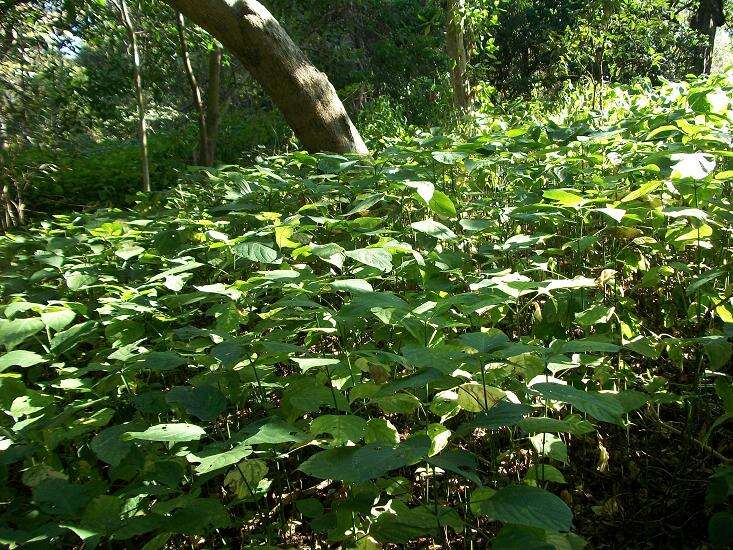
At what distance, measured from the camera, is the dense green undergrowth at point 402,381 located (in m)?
1.17

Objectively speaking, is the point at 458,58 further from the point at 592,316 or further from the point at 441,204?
the point at 592,316

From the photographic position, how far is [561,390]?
3.50 feet

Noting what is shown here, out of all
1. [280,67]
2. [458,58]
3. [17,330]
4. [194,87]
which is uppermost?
[458,58]

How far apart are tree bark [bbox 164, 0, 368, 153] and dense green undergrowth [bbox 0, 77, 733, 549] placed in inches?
53.5

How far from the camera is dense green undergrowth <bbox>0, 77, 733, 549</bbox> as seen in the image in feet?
3.83

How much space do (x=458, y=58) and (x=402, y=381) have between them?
6.34 metres

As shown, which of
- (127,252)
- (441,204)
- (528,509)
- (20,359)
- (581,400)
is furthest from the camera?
(127,252)

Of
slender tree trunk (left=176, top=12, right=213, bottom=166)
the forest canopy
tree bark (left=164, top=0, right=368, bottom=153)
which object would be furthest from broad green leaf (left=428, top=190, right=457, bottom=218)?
slender tree trunk (left=176, top=12, right=213, bottom=166)

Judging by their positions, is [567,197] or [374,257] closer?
[374,257]

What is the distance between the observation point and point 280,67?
381 centimetres

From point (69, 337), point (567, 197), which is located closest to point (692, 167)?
point (567, 197)

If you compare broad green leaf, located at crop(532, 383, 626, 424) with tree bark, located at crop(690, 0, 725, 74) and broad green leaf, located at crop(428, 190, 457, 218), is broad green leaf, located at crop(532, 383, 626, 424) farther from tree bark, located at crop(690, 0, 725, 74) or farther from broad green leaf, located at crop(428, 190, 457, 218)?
tree bark, located at crop(690, 0, 725, 74)

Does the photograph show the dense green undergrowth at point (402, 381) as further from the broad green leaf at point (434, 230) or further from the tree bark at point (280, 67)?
the tree bark at point (280, 67)

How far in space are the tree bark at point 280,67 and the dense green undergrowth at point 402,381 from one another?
136 cm
